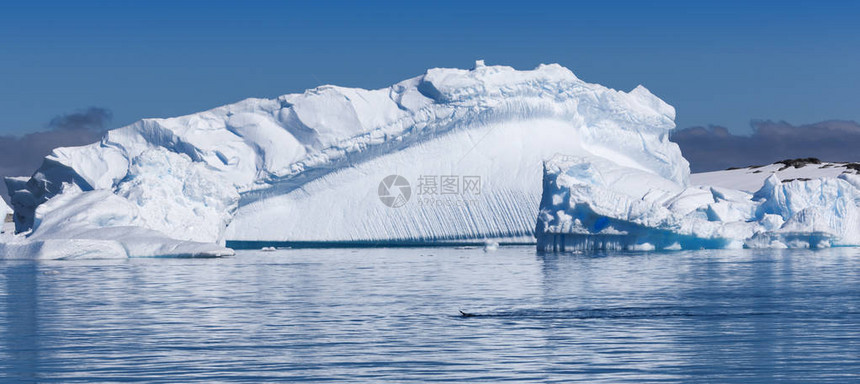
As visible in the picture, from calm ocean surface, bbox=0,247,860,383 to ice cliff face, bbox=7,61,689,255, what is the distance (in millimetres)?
12393

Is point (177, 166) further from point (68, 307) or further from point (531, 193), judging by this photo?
point (68, 307)

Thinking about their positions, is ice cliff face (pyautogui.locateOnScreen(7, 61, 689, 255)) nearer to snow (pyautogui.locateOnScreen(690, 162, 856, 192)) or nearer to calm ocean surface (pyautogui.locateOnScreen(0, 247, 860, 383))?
calm ocean surface (pyautogui.locateOnScreen(0, 247, 860, 383))

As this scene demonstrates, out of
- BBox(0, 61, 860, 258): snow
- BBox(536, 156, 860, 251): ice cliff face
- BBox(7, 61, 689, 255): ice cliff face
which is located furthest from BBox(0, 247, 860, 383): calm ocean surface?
BBox(7, 61, 689, 255): ice cliff face

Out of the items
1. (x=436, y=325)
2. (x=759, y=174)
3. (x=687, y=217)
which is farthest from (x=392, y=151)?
(x=759, y=174)

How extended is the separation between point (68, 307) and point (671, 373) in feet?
28.2

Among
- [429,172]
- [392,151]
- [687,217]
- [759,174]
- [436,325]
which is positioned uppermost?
[759,174]

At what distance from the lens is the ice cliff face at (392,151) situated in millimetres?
33875

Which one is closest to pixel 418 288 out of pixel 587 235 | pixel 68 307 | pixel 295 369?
pixel 68 307

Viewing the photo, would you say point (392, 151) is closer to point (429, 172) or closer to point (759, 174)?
point (429, 172)

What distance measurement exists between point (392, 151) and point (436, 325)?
2384 centimetres

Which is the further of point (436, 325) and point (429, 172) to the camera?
point (429, 172)

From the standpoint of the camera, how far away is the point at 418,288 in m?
16.6

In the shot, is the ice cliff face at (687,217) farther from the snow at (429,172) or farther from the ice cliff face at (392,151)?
the ice cliff face at (392,151)

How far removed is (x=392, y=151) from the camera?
114 ft
